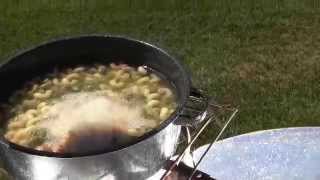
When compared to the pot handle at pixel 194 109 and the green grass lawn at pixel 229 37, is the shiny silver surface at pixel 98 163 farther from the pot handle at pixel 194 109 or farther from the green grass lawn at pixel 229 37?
the green grass lawn at pixel 229 37

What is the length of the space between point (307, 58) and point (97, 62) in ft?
9.62

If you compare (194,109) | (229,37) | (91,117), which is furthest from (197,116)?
(229,37)

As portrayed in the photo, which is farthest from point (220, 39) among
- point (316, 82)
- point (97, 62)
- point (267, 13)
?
point (97, 62)

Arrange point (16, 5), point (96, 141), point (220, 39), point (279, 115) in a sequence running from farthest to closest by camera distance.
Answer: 1. point (16, 5)
2. point (220, 39)
3. point (279, 115)
4. point (96, 141)

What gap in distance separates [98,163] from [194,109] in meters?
0.46

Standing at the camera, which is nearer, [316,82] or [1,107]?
[1,107]

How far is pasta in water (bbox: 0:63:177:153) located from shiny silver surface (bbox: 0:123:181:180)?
0.08m

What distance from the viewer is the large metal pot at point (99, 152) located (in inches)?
75.9

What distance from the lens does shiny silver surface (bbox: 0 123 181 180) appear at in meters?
1.92

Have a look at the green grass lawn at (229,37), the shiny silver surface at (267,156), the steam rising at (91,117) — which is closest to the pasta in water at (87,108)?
the steam rising at (91,117)

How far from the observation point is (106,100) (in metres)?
2.31

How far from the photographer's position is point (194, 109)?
7.27ft

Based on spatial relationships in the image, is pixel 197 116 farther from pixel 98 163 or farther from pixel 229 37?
pixel 229 37

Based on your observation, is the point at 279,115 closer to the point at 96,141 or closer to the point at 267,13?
the point at 267,13
